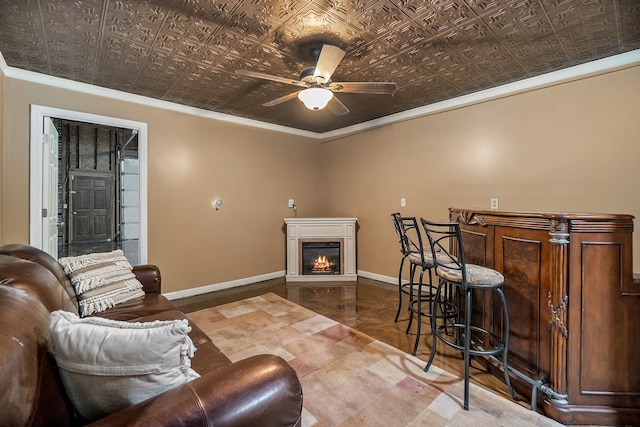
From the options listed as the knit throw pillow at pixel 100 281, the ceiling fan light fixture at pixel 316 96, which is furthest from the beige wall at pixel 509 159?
the knit throw pillow at pixel 100 281

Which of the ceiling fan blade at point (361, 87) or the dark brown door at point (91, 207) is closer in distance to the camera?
the ceiling fan blade at point (361, 87)

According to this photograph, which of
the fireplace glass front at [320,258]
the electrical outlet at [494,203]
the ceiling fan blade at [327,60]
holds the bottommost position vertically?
the fireplace glass front at [320,258]

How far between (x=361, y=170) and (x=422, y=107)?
131 centimetres

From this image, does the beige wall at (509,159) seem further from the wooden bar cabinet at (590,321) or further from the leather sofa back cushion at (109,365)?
the leather sofa back cushion at (109,365)

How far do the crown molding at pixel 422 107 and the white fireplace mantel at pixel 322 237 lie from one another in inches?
61.5

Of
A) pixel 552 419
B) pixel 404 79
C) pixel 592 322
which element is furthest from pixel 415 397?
pixel 404 79

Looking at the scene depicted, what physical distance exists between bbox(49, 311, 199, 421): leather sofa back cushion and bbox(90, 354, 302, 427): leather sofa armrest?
58 millimetres

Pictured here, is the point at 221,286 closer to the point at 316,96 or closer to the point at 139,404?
the point at 316,96

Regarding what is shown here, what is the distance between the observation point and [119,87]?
10.1 ft

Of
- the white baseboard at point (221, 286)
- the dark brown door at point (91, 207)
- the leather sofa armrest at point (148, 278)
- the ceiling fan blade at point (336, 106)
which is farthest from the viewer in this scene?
the dark brown door at point (91, 207)

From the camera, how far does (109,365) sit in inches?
32.0

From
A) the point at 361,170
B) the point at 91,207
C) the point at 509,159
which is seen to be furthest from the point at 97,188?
the point at 509,159

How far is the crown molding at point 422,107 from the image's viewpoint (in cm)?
247

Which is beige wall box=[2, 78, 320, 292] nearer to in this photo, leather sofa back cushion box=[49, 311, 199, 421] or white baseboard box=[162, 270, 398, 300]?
white baseboard box=[162, 270, 398, 300]
